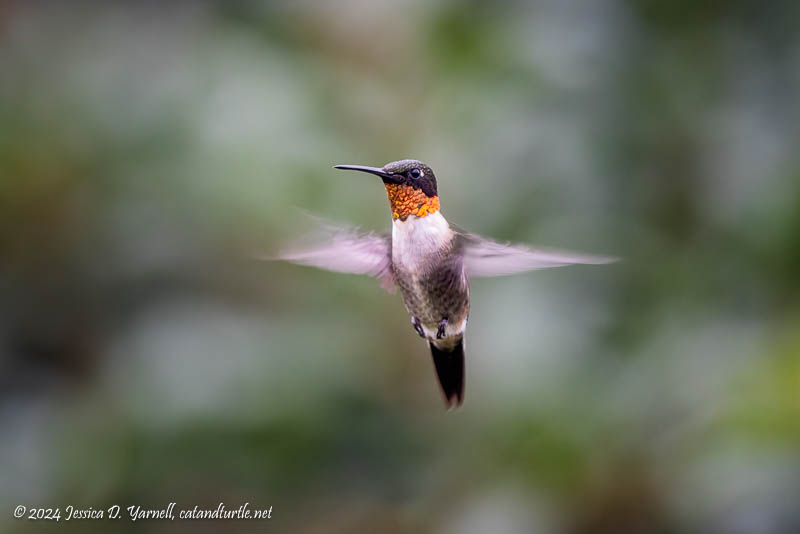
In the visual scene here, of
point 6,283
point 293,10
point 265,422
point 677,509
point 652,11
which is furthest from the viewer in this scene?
point 293,10

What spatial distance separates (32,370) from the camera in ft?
11.6

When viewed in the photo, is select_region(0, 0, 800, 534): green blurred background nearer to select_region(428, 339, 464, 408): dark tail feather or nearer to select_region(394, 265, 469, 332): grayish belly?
select_region(428, 339, 464, 408): dark tail feather

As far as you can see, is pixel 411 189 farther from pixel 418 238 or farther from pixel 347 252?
pixel 347 252

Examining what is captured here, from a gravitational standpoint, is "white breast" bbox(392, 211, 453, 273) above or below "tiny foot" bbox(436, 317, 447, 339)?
above

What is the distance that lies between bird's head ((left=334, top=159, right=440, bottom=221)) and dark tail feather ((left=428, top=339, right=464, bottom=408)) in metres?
0.27

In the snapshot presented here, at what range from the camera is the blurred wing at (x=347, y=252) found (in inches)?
50.0

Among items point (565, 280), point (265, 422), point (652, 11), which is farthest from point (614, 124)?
point (265, 422)

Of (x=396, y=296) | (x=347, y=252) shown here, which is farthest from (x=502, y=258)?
(x=396, y=296)

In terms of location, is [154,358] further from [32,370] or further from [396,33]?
[396,33]

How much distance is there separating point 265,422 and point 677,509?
4.37ft

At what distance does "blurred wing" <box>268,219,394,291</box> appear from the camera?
1.27 metres

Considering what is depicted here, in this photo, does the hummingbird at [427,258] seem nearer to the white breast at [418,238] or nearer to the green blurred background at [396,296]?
the white breast at [418,238]
